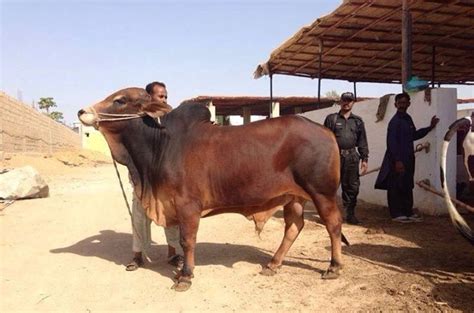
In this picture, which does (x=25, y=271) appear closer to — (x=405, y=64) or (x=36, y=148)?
(x=405, y=64)

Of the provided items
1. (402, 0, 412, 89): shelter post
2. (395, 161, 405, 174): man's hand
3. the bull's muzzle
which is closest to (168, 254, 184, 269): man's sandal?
the bull's muzzle

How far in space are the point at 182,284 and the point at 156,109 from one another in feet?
5.43

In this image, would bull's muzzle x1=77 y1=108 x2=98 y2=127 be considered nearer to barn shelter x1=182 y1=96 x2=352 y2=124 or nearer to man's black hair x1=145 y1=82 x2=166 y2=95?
man's black hair x1=145 y1=82 x2=166 y2=95

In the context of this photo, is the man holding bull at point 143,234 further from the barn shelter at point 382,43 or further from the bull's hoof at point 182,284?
the barn shelter at point 382,43

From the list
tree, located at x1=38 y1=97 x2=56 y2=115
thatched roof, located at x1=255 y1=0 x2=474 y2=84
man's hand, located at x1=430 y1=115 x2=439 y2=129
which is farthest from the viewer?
tree, located at x1=38 y1=97 x2=56 y2=115

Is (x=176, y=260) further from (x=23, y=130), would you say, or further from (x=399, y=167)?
(x=23, y=130)

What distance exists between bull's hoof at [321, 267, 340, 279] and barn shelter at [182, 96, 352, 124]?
1119cm

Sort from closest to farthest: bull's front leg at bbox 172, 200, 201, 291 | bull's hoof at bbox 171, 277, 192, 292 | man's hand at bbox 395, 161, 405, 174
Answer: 1. bull's hoof at bbox 171, 277, 192, 292
2. bull's front leg at bbox 172, 200, 201, 291
3. man's hand at bbox 395, 161, 405, 174

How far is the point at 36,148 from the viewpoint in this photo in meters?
24.0

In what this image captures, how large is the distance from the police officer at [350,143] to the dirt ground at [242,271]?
0.54 metres

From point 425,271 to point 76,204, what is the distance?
7233 millimetres

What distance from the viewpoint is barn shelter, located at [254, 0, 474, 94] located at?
7.62m

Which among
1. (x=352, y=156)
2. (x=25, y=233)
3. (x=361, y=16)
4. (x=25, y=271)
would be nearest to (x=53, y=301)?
(x=25, y=271)

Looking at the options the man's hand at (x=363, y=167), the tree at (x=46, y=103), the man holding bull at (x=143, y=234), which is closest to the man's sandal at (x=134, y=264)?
the man holding bull at (x=143, y=234)
